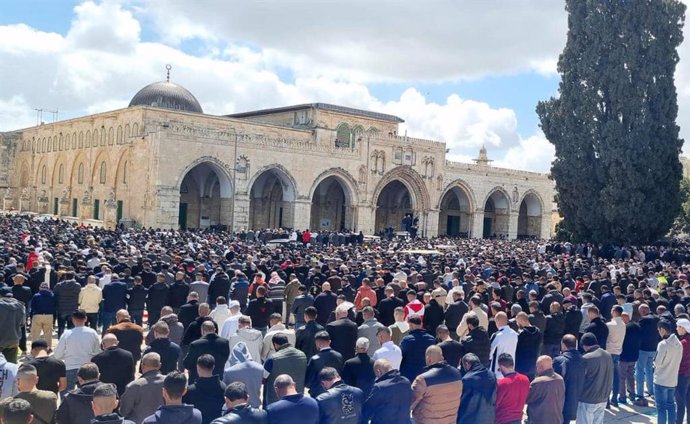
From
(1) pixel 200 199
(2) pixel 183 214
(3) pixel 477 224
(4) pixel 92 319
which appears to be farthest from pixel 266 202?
(4) pixel 92 319

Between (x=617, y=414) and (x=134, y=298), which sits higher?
(x=134, y=298)

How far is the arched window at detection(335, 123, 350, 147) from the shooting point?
4500 cm

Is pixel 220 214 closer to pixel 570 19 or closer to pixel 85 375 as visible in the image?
pixel 570 19

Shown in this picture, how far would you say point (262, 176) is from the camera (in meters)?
41.8

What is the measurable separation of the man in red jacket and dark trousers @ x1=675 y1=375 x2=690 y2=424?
3019 millimetres

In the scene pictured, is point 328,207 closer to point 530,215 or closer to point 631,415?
point 530,215

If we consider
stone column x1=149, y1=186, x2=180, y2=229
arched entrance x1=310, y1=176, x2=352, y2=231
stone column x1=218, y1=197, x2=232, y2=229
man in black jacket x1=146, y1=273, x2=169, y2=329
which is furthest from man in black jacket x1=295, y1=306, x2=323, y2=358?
arched entrance x1=310, y1=176, x2=352, y2=231

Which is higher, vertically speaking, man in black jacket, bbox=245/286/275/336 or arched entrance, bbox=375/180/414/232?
arched entrance, bbox=375/180/414/232

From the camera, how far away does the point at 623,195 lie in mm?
28000

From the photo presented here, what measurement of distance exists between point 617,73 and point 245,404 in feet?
89.7

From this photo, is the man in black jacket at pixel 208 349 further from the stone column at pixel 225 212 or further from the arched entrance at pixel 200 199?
the arched entrance at pixel 200 199

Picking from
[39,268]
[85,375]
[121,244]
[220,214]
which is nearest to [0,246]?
[121,244]

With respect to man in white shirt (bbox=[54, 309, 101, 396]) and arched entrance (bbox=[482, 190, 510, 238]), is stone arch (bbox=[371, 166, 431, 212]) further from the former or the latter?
man in white shirt (bbox=[54, 309, 101, 396])

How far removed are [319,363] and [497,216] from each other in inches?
1824
